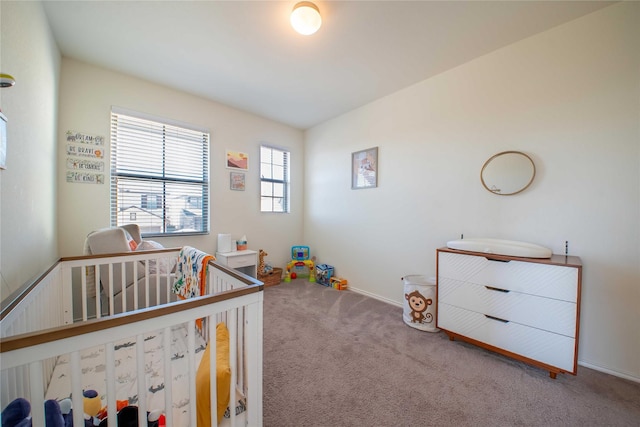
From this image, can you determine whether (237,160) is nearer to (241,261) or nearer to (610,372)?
(241,261)

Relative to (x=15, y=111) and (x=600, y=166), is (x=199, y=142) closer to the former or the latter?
(x=15, y=111)

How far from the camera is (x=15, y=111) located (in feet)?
3.88

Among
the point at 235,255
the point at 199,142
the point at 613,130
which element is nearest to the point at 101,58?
the point at 199,142

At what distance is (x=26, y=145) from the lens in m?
1.34

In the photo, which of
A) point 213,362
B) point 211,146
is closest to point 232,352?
point 213,362

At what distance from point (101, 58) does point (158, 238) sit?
1.89 meters

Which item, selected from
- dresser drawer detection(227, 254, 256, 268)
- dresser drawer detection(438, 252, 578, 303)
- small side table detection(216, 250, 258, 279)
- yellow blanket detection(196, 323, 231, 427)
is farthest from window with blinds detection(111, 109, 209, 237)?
dresser drawer detection(438, 252, 578, 303)

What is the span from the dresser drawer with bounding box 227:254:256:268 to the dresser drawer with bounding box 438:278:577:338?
234 cm

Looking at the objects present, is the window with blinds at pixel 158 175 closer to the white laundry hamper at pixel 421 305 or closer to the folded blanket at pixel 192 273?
the folded blanket at pixel 192 273

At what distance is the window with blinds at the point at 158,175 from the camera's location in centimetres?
252

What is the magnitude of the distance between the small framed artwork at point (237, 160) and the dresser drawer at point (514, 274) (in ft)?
9.27

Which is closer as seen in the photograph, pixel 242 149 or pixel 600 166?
pixel 600 166

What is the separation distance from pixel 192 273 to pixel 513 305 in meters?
2.30

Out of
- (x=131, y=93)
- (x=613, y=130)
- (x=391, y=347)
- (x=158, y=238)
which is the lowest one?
(x=391, y=347)
